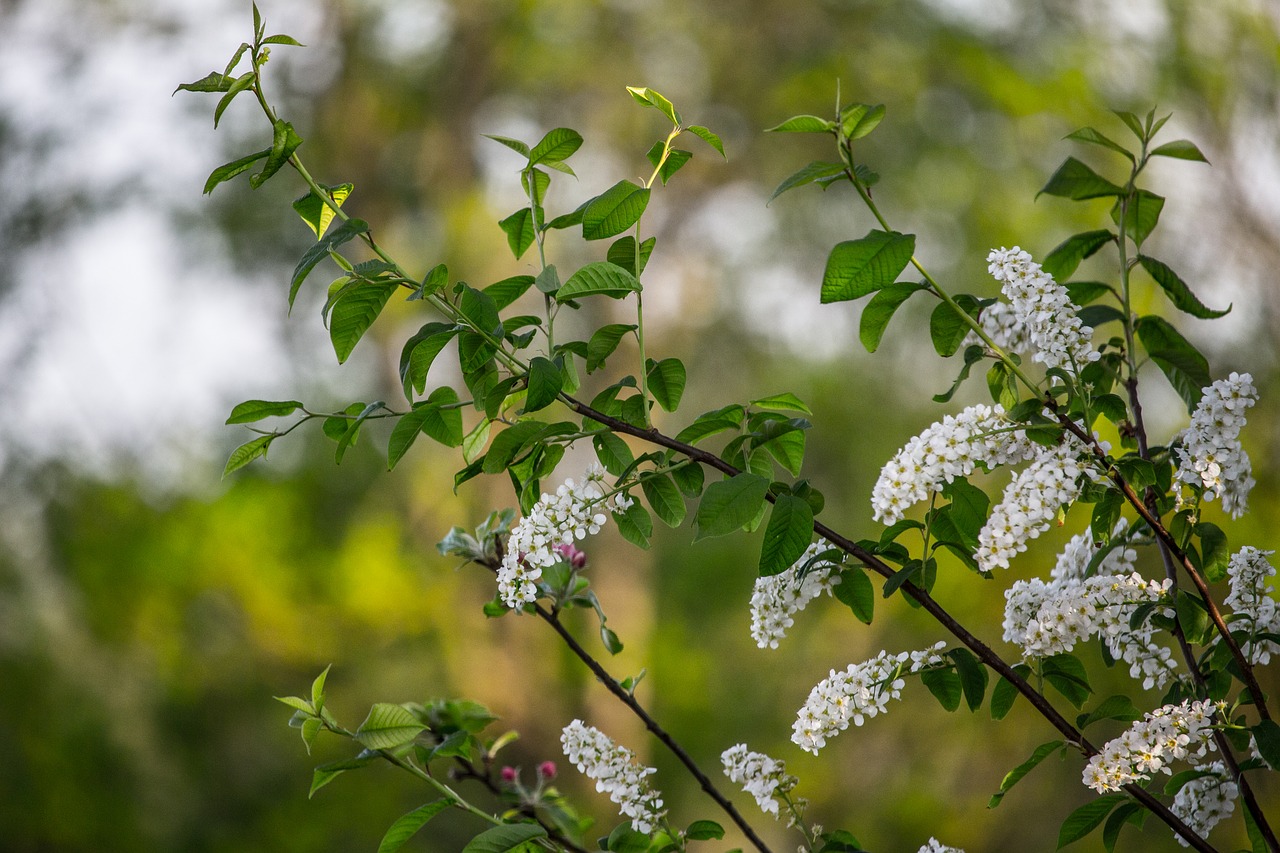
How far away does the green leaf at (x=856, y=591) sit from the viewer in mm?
664

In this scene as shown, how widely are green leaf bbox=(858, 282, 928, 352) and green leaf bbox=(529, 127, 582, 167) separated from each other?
0.75 feet

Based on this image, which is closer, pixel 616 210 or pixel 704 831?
pixel 616 210

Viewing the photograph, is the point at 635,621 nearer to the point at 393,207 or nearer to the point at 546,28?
the point at 393,207

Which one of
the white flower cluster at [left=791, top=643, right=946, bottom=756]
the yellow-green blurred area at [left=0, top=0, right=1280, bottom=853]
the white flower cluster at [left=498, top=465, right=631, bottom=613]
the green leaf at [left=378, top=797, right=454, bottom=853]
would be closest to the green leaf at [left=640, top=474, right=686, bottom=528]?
the white flower cluster at [left=498, top=465, right=631, bottom=613]

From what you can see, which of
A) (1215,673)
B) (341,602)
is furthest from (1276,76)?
(341,602)

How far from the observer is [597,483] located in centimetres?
66

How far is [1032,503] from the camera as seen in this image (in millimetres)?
601

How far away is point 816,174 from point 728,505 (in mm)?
211

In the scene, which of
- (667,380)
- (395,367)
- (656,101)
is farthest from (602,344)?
(395,367)

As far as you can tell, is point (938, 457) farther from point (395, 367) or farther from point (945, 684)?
point (395, 367)

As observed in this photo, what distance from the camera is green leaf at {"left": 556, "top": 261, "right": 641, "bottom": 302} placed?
2.04ft

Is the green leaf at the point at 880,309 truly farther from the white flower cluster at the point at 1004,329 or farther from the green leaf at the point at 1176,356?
the green leaf at the point at 1176,356

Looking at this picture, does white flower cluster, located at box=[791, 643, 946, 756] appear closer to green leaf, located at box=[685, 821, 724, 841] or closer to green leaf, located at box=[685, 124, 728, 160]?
green leaf, located at box=[685, 821, 724, 841]

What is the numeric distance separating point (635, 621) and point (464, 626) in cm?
83
